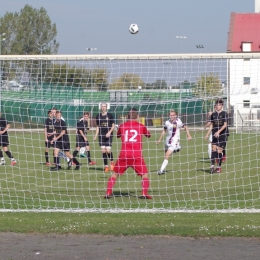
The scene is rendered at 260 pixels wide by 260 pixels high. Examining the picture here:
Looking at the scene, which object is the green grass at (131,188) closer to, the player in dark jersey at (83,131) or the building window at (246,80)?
the player in dark jersey at (83,131)

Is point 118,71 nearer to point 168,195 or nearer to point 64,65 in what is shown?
point 64,65

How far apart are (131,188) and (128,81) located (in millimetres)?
2419

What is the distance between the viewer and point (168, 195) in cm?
1409

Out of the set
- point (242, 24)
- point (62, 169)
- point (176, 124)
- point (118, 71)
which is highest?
point (242, 24)

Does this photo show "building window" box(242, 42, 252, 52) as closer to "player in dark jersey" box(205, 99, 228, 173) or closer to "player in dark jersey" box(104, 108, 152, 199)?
"player in dark jersey" box(205, 99, 228, 173)

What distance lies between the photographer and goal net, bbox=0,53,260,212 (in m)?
13.1

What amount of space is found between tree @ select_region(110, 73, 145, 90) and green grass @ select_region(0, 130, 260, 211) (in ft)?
7.39

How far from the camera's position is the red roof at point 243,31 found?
239 feet

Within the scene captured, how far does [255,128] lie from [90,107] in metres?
7.14

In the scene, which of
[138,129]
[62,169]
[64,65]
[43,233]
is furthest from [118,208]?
[62,169]

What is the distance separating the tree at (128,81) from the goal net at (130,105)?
2cm

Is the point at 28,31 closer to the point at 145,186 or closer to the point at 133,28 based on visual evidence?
the point at 133,28

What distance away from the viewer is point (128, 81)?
47.8ft

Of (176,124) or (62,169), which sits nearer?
(176,124)
